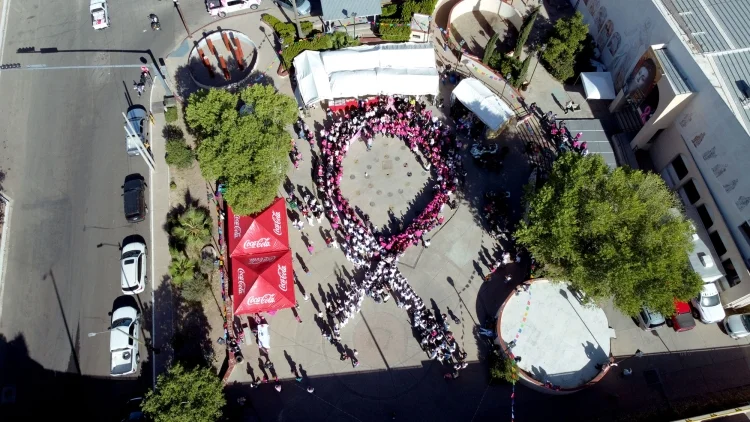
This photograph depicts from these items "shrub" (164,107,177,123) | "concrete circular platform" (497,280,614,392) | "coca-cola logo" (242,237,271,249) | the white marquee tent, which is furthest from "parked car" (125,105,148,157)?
"concrete circular platform" (497,280,614,392)

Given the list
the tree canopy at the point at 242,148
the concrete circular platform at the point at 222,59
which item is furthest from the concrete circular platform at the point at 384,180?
the concrete circular platform at the point at 222,59

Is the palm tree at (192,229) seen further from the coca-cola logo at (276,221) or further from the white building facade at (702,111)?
the white building facade at (702,111)

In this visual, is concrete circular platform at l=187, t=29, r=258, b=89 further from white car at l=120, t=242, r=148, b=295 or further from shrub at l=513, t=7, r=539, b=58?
shrub at l=513, t=7, r=539, b=58

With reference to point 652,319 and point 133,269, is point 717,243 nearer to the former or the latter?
point 652,319

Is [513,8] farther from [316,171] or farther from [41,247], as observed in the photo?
[41,247]

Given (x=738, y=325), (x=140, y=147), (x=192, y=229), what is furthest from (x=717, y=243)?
(x=140, y=147)
